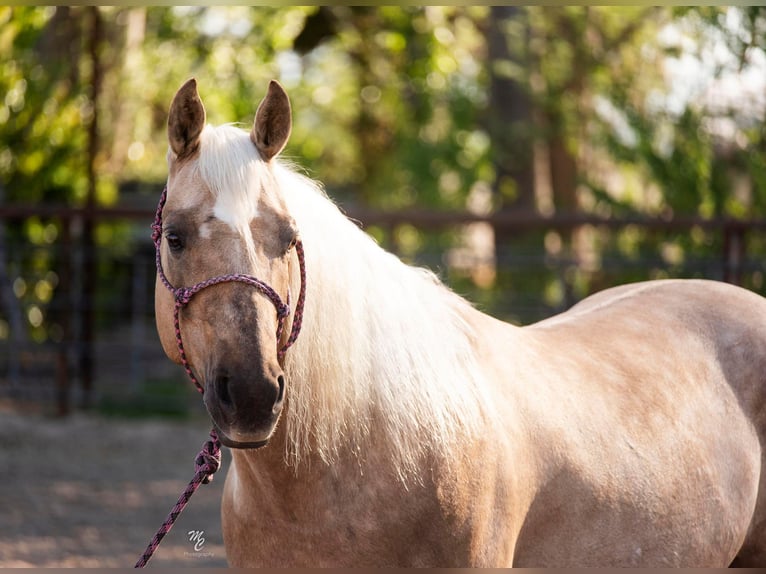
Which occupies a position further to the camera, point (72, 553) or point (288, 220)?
point (72, 553)

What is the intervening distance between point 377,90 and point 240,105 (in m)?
2.06

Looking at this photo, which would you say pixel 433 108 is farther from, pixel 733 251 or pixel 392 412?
pixel 392 412

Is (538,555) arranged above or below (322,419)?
below

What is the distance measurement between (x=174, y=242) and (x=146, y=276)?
7614 millimetres

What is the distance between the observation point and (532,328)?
265 centimetres

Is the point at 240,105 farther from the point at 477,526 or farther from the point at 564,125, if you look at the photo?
the point at 477,526

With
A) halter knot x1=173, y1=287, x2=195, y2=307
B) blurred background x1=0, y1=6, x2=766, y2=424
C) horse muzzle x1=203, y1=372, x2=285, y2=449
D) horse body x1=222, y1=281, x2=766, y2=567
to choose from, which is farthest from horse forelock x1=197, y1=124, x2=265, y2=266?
blurred background x1=0, y1=6, x2=766, y2=424

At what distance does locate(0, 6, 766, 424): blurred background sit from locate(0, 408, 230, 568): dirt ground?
58 centimetres

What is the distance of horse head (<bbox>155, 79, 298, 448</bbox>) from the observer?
67.9 inches

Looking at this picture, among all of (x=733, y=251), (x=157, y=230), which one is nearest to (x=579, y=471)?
(x=157, y=230)

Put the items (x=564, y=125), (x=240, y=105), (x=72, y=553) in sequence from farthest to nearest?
(x=240, y=105), (x=564, y=125), (x=72, y=553)

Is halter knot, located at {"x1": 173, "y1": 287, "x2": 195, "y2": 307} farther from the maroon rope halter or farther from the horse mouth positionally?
the horse mouth

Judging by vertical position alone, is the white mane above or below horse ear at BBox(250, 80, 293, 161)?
below

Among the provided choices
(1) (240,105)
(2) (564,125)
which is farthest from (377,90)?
(2) (564,125)
